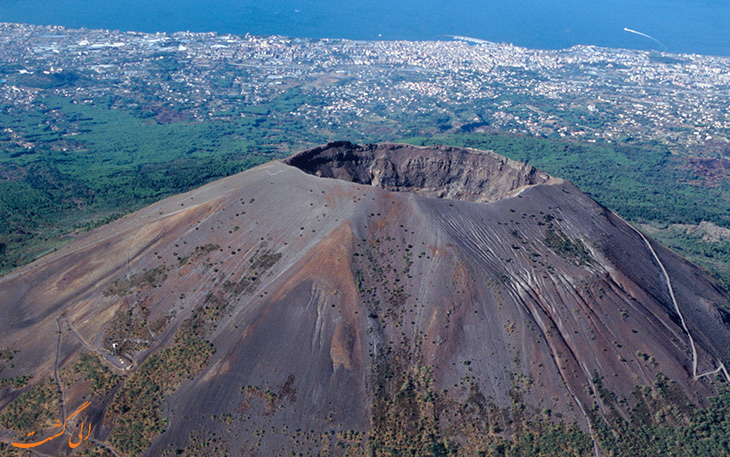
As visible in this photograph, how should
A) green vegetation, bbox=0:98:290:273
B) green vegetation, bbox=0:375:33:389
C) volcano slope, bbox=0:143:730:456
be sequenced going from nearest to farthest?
1. volcano slope, bbox=0:143:730:456
2. green vegetation, bbox=0:375:33:389
3. green vegetation, bbox=0:98:290:273

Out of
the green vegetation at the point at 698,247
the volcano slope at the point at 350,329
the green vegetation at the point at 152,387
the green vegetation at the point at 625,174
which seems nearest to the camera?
the green vegetation at the point at 152,387

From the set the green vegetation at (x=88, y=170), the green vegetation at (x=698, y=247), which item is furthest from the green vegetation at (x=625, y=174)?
the green vegetation at (x=88, y=170)

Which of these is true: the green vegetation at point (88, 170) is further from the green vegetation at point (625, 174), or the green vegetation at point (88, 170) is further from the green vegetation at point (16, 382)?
the green vegetation at point (625, 174)

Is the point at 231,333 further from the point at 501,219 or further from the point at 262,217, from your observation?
the point at 501,219

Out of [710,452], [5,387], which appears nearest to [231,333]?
[5,387]

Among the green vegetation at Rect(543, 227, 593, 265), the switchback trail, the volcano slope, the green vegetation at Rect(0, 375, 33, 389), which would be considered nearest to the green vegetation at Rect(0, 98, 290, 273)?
the green vegetation at Rect(0, 375, 33, 389)

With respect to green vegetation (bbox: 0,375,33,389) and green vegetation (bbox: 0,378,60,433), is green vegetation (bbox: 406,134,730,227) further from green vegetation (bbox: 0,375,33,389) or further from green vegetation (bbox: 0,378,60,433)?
green vegetation (bbox: 0,375,33,389)

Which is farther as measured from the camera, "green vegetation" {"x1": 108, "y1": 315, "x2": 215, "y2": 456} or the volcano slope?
the volcano slope

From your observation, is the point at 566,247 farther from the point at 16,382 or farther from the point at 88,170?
the point at 88,170
